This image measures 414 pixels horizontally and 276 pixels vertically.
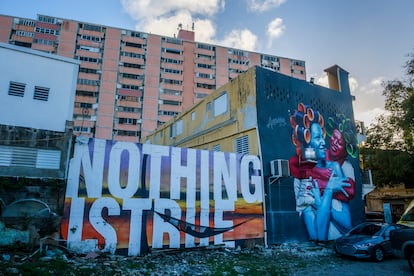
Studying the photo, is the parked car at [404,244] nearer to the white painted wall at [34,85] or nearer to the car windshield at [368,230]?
the car windshield at [368,230]

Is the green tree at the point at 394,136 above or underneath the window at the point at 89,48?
underneath

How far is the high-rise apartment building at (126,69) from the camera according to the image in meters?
46.4

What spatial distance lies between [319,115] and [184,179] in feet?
32.4

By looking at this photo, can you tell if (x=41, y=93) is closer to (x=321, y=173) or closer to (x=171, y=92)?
(x=321, y=173)

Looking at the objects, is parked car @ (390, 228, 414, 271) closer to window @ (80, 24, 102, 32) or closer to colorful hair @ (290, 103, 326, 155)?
colorful hair @ (290, 103, 326, 155)

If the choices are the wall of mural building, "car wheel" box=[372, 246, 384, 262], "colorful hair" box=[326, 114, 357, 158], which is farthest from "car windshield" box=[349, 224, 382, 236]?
"colorful hair" box=[326, 114, 357, 158]

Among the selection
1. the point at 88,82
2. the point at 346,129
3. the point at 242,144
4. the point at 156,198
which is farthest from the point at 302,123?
the point at 88,82

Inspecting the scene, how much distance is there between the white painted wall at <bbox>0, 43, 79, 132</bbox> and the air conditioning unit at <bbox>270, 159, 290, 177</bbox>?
373 inches

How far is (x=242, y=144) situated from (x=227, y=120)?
1.97m

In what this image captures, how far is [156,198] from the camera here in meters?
10.4

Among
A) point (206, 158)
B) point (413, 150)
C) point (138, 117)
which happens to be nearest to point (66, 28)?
point (138, 117)

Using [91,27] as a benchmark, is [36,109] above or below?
below

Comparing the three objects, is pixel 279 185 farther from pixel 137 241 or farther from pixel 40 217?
pixel 40 217

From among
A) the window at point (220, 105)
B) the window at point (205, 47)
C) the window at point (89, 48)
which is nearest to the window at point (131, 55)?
the window at point (89, 48)
